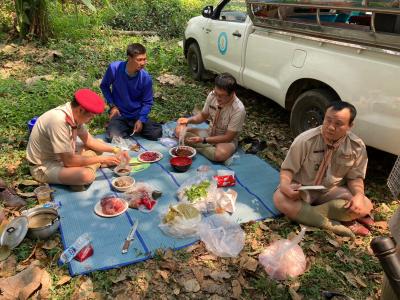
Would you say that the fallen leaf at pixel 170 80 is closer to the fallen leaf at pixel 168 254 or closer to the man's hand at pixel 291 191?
the man's hand at pixel 291 191

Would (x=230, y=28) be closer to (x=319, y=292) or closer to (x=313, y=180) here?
(x=313, y=180)

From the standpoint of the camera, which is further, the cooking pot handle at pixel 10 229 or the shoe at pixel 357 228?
the shoe at pixel 357 228

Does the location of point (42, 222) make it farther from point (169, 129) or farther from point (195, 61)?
point (195, 61)

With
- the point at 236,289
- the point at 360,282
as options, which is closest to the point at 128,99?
the point at 236,289

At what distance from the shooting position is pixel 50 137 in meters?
3.59

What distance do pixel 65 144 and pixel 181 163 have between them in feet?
4.62

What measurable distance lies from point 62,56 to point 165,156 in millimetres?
4465

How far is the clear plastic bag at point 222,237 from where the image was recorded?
10.5 ft

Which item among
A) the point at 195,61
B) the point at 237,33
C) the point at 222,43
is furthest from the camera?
the point at 195,61

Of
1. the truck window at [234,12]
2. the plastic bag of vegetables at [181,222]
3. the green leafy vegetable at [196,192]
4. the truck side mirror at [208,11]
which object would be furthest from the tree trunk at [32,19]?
the plastic bag of vegetables at [181,222]

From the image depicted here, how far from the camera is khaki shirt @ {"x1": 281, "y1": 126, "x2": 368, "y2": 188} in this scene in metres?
3.41

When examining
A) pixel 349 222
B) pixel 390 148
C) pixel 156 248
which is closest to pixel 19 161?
pixel 156 248

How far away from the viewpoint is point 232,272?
3064 mm

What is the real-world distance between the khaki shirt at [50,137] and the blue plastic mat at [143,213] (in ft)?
1.38
